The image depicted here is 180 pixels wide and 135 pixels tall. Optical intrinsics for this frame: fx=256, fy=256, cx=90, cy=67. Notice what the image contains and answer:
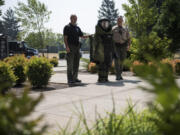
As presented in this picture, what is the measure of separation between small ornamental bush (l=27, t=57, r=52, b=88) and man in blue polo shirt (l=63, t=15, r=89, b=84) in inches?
35.0

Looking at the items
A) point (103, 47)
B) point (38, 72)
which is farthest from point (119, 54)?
point (38, 72)

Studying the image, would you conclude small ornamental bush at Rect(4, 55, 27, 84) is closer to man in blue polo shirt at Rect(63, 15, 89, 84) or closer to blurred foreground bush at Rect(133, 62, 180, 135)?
man in blue polo shirt at Rect(63, 15, 89, 84)

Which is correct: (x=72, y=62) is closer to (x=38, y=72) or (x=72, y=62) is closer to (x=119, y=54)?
(x=38, y=72)

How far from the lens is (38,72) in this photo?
7.03 meters

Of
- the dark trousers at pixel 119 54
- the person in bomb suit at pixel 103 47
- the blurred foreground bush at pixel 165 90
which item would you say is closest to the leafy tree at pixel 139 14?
the dark trousers at pixel 119 54

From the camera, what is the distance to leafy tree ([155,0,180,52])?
27.6 meters

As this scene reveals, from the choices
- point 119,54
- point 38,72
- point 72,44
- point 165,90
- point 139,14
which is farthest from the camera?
point 139,14

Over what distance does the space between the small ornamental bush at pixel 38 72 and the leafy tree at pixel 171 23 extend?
22397 millimetres

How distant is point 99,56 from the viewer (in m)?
8.12

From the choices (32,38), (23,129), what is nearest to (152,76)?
(23,129)

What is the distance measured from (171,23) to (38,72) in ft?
78.8

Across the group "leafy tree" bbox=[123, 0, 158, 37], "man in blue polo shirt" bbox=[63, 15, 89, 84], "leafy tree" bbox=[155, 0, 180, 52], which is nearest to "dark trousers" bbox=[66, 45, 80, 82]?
"man in blue polo shirt" bbox=[63, 15, 89, 84]

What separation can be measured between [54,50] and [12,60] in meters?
→ 82.1

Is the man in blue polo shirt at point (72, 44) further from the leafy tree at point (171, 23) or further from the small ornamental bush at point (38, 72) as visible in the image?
the leafy tree at point (171, 23)
